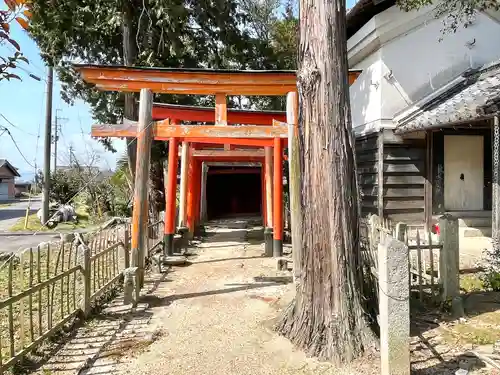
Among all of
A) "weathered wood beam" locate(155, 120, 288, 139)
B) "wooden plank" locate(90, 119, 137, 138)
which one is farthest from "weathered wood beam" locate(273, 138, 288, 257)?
"wooden plank" locate(90, 119, 137, 138)

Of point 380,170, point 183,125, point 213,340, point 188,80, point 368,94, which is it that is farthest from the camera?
point 368,94

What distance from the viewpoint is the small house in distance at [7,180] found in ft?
155

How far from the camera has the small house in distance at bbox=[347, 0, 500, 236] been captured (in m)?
9.46

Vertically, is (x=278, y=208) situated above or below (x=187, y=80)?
below

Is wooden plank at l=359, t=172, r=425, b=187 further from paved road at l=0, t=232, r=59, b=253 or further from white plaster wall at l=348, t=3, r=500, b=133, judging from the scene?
paved road at l=0, t=232, r=59, b=253

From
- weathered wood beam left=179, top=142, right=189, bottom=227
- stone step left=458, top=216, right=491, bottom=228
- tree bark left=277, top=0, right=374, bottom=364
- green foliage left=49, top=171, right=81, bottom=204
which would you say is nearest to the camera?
tree bark left=277, top=0, right=374, bottom=364

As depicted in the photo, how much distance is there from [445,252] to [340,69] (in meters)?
2.47

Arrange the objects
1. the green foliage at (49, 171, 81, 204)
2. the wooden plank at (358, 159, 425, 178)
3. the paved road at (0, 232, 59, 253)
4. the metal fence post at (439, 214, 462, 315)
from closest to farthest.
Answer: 1. the metal fence post at (439, 214, 462, 315)
2. the wooden plank at (358, 159, 425, 178)
3. the paved road at (0, 232, 59, 253)
4. the green foliage at (49, 171, 81, 204)

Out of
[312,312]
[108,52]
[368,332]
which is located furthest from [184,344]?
[108,52]

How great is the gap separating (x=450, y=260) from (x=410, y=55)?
6.70 meters

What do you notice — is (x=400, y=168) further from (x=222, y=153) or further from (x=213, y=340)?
(x=213, y=340)

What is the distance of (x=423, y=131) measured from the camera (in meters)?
9.38

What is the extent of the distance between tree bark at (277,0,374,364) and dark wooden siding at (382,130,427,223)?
5.83m

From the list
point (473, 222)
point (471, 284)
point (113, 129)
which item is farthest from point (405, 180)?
point (113, 129)
